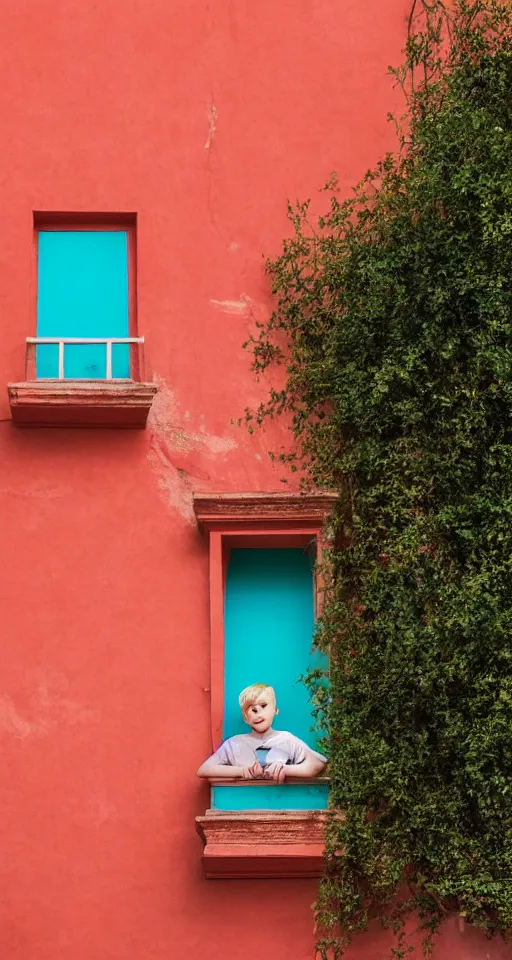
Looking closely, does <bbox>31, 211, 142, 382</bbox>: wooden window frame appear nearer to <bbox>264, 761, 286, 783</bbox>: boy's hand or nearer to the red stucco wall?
the red stucco wall

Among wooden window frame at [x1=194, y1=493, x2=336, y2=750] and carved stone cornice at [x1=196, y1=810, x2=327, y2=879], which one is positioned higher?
wooden window frame at [x1=194, y1=493, x2=336, y2=750]

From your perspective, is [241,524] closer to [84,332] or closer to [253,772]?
[253,772]

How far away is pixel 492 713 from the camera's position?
930 centimetres

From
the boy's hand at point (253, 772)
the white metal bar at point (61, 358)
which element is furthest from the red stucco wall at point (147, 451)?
the boy's hand at point (253, 772)

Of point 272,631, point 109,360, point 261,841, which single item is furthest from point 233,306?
point 261,841

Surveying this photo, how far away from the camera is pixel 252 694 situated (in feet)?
30.9

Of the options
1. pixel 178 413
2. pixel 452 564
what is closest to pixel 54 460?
pixel 178 413

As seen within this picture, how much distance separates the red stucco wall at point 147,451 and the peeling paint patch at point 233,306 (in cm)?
1

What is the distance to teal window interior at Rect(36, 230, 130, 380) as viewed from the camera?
10.1 metres

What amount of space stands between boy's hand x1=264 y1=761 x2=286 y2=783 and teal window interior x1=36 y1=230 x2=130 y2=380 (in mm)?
2389

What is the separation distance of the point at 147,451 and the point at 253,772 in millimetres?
1908

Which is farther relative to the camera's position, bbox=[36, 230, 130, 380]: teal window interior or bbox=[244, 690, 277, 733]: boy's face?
bbox=[36, 230, 130, 380]: teal window interior

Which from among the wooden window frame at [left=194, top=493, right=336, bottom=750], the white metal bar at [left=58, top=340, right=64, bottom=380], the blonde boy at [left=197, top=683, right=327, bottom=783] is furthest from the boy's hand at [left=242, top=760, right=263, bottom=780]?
the white metal bar at [left=58, top=340, right=64, bottom=380]

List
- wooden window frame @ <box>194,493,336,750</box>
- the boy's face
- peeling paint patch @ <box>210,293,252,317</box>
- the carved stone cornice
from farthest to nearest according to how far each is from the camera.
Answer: peeling paint patch @ <box>210,293,252,317</box>, wooden window frame @ <box>194,493,336,750</box>, the boy's face, the carved stone cornice
